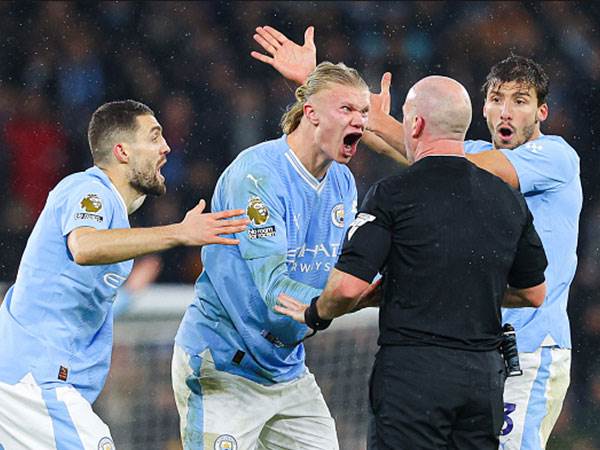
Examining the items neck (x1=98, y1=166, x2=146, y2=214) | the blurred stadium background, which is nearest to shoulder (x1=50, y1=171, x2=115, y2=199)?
neck (x1=98, y1=166, x2=146, y2=214)

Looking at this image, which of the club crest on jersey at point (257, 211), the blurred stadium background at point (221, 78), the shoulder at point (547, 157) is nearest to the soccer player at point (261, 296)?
the club crest on jersey at point (257, 211)

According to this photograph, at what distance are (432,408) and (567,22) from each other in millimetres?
7919

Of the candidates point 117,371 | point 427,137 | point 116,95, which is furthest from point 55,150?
point 427,137

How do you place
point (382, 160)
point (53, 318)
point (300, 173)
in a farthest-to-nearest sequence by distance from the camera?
point (382, 160)
point (300, 173)
point (53, 318)

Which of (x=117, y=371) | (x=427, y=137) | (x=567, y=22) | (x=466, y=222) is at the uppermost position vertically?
(x=567, y=22)

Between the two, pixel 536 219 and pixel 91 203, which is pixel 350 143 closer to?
pixel 536 219

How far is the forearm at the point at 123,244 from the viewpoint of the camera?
4145mm

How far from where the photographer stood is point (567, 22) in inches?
425

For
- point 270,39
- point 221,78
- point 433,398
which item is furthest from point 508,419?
point 221,78

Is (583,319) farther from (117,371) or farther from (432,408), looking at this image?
(432,408)

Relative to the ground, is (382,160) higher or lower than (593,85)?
lower

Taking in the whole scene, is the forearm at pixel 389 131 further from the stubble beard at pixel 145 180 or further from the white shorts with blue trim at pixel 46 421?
the white shorts with blue trim at pixel 46 421

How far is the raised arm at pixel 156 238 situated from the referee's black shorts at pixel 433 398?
31.6 inches

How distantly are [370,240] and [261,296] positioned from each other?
3.10 ft
